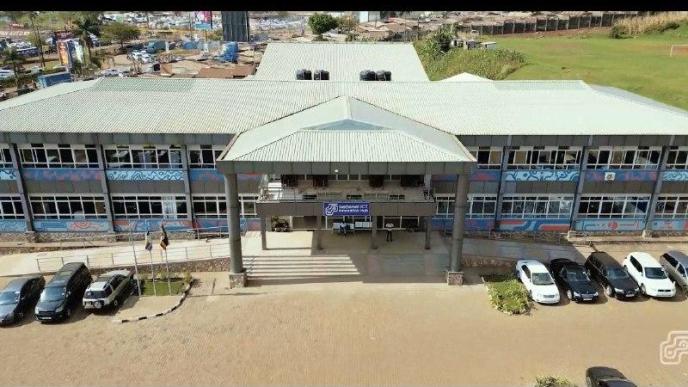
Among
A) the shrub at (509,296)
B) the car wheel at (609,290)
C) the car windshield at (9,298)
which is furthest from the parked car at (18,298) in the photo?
the car wheel at (609,290)

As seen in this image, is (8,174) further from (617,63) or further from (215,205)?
(617,63)

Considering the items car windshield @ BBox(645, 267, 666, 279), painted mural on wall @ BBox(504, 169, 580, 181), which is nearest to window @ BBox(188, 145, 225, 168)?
painted mural on wall @ BBox(504, 169, 580, 181)

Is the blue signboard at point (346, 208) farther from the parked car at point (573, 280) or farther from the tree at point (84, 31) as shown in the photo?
the tree at point (84, 31)

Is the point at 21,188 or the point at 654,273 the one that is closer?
the point at 654,273

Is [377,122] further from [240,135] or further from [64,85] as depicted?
[64,85]

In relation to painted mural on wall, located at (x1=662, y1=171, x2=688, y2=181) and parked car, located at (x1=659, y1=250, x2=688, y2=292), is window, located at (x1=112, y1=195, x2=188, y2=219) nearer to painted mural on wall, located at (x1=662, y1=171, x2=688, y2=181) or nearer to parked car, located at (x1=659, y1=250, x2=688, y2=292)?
parked car, located at (x1=659, y1=250, x2=688, y2=292)

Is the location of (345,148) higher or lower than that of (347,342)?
higher

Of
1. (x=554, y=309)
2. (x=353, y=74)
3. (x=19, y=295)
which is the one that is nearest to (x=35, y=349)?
(x=19, y=295)

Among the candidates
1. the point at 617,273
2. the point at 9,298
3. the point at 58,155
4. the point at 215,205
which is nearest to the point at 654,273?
the point at 617,273
